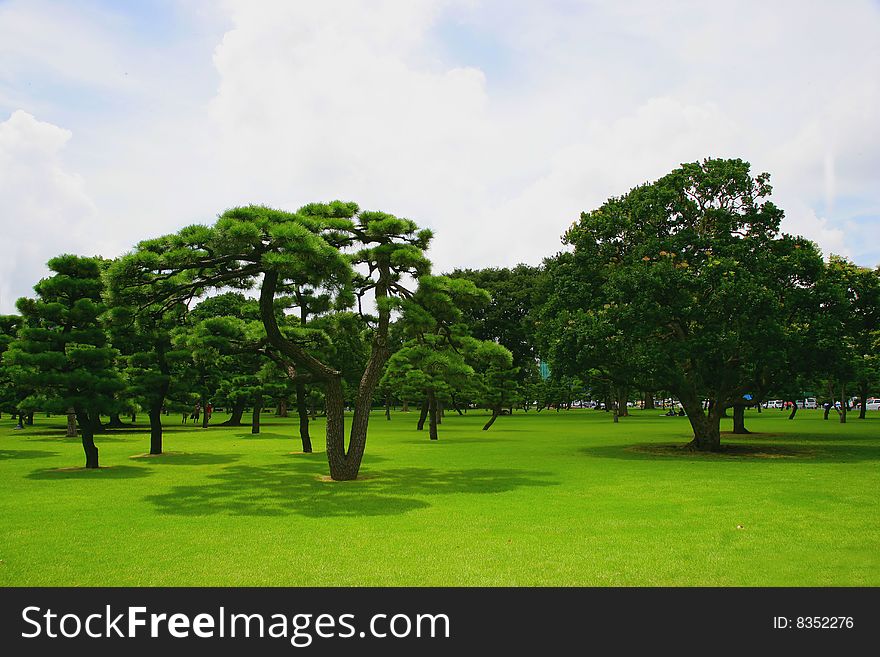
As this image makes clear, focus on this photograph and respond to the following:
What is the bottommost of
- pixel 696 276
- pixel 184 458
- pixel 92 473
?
pixel 184 458

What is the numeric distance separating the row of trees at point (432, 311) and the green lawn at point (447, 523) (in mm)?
2518

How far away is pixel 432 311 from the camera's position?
15000 mm

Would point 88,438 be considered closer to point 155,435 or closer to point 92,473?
point 92,473

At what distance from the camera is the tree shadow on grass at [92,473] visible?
50.4 feet

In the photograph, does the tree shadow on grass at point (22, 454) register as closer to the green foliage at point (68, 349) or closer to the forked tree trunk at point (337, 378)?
the green foliage at point (68, 349)

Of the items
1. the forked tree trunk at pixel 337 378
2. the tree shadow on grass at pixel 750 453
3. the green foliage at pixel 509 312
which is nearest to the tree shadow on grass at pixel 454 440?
the tree shadow on grass at pixel 750 453

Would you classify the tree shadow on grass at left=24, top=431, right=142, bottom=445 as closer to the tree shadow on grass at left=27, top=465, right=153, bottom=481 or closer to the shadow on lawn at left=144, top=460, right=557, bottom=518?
the tree shadow on grass at left=27, top=465, right=153, bottom=481

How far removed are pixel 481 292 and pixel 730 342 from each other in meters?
8.41

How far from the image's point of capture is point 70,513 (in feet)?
34.7

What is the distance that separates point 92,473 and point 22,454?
6808mm

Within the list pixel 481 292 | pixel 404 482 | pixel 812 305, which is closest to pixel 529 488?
pixel 404 482

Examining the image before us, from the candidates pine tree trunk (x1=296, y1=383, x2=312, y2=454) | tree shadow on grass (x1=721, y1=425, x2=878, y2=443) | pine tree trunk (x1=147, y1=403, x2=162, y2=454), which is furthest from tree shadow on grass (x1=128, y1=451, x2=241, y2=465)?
tree shadow on grass (x1=721, y1=425, x2=878, y2=443)

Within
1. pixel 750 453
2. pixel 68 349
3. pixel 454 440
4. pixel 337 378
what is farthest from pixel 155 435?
pixel 750 453

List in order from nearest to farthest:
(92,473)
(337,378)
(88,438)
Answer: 1. (337,378)
2. (92,473)
3. (88,438)
